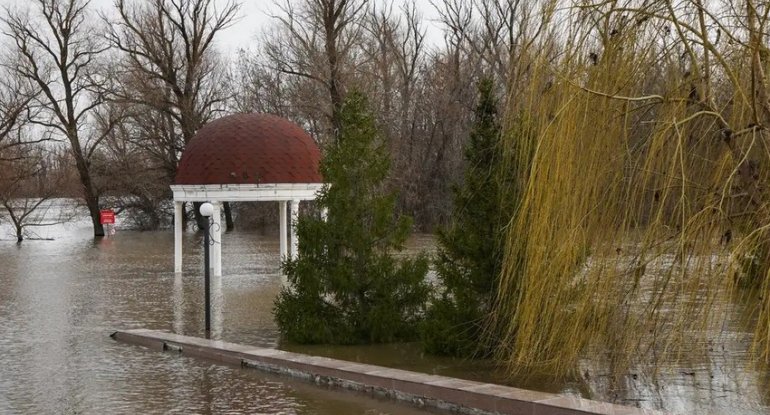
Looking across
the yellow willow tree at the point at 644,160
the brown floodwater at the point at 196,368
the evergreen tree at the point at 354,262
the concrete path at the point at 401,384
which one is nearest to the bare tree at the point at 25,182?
the brown floodwater at the point at 196,368

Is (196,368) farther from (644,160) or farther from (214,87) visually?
(214,87)

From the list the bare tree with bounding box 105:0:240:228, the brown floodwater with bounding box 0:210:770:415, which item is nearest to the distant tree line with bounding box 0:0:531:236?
the bare tree with bounding box 105:0:240:228

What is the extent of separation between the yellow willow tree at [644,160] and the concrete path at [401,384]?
2.33 feet

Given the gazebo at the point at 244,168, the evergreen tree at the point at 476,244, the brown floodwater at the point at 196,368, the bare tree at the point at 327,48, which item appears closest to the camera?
the brown floodwater at the point at 196,368

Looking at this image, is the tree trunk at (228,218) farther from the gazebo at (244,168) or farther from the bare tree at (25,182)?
the gazebo at (244,168)

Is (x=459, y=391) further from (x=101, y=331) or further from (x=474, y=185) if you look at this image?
(x=101, y=331)

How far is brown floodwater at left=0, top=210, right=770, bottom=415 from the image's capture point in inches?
424

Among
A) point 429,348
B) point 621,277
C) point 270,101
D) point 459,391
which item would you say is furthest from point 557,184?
point 270,101

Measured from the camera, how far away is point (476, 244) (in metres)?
12.9

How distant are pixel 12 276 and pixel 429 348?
1811 cm

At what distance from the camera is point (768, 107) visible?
26.5 ft

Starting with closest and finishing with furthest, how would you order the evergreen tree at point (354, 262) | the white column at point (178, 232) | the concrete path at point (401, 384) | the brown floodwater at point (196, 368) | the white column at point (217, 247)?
the concrete path at point (401, 384)
the brown floodwater at point (196, 368)
the evergreen tree at point (354, 262)
the white column at point (217, 247)
the white column at point (178, 232)

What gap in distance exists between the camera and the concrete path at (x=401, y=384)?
31.1 feet

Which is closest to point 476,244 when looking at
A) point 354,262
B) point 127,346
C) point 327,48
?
point 354,262
